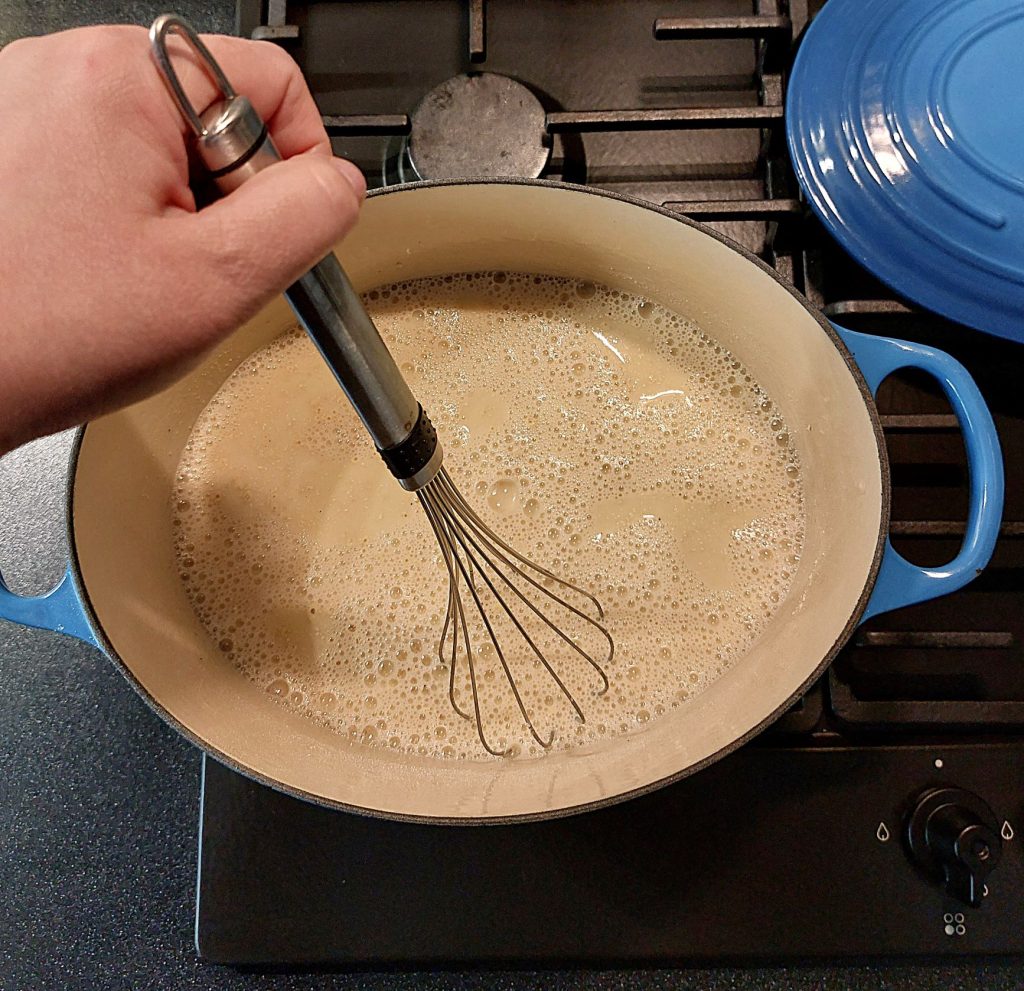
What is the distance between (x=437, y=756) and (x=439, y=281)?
384mm

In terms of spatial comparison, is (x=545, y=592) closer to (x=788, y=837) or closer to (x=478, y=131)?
(x=788, y=837)

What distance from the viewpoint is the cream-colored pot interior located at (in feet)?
1.57

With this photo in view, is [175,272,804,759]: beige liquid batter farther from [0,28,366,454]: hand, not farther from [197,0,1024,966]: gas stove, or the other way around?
[0,28,366,454]: hand

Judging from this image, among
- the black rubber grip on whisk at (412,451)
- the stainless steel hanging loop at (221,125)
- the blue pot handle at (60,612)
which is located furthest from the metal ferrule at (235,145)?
the blue pot handle at (60,612)

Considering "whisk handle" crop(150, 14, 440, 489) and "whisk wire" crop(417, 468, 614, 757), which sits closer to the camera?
"whisk handle" crop(150, 14, 440, 489)

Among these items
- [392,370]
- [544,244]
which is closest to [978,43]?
[544,244]

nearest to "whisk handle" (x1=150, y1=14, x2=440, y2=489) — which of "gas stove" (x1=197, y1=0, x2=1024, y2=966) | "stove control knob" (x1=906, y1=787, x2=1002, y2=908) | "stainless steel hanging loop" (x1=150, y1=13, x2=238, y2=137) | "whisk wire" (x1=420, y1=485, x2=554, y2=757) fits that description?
"stainless steel hanging loop" (x1=150, y1=13, x2=238, y2=137)

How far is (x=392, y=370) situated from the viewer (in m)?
0.37

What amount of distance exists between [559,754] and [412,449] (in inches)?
10.8

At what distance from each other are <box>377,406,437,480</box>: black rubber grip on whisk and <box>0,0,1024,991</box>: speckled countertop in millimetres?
295

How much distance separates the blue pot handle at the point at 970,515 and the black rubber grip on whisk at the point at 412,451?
0.87 ft

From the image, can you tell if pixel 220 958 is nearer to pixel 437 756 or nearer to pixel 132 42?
pixel 437 756

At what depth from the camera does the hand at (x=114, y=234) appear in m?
0.29

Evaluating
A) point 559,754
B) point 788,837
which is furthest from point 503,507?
point 788,837
